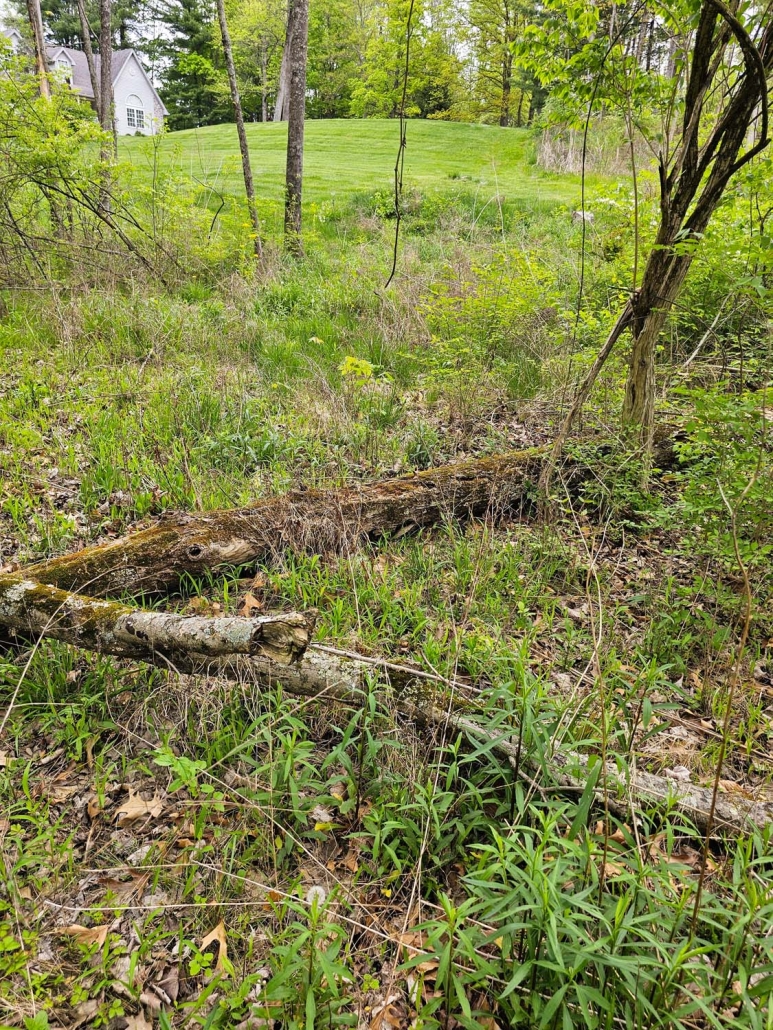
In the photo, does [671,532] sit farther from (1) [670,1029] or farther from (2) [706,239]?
(1) [670,1029]

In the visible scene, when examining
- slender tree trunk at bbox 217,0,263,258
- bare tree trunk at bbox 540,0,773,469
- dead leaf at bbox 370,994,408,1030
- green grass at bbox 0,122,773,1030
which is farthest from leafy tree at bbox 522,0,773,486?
slender tree trunk at bbox 217,0,263,258

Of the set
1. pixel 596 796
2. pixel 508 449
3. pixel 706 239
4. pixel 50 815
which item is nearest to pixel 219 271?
pixel 508 449

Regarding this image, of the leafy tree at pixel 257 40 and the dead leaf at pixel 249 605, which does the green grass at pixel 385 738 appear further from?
the leafy tree at pixel 257 40

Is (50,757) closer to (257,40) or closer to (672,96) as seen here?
(672,96)

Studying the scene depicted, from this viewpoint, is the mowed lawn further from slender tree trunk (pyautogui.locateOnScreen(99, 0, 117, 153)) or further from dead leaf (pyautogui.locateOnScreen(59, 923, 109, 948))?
dead leaf (pyautogui.locateOnScreen(59, 923, 109, 948))

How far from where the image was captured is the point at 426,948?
5.78 feet

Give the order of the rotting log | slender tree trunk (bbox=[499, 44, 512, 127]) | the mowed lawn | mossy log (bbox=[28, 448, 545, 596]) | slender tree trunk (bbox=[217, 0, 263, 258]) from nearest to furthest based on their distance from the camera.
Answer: the rotting log < mossy log (bbox=[28, 448, 545, 596]) < slender tree trunk (bbox=[217, 0, 263, 258]) < the mowed lawn < slender tree trunk (bbox=[499, 44, 512, 127])

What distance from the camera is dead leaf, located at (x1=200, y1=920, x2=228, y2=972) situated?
5.70 feet

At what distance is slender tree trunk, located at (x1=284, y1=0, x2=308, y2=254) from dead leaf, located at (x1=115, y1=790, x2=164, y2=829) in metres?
9.45

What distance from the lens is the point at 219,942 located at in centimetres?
179

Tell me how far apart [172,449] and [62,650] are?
2162 millimetres

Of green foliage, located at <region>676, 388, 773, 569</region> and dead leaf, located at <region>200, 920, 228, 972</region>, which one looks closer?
dead leaf, located at <region>200, 920, 228, 972</region>

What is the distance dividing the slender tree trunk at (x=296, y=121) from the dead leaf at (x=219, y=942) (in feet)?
32.6

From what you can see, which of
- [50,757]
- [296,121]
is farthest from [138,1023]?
[296,121]
